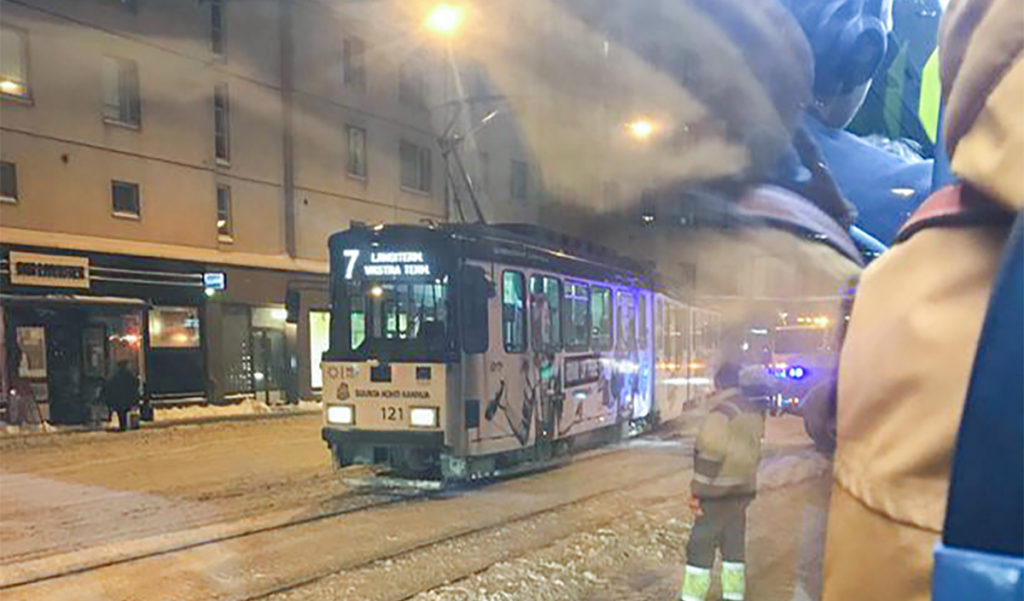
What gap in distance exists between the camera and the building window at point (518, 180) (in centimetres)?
1259

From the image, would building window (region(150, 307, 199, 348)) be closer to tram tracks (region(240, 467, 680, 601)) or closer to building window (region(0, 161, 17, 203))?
building window (region(0, 161, 17, 203))

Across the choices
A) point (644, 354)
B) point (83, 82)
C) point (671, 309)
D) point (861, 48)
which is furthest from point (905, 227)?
point (83, 82)

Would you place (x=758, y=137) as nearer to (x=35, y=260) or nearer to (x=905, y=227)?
(x=905, y=227)

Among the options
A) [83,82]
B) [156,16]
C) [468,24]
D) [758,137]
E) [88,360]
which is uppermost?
[156,16]

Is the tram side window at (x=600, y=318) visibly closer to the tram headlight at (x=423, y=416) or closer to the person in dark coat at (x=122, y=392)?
the tram headlight at (x=423, y=416)

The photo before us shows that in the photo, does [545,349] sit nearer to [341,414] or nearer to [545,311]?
[545,311]

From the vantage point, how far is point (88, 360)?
15.2 metres

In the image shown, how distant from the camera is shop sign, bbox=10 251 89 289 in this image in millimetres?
14164

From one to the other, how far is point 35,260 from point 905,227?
16348mm

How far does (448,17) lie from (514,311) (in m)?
3.84

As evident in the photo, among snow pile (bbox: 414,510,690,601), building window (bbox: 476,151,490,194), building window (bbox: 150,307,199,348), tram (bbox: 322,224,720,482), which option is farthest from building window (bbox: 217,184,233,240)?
snow pile (bbox: 414,510,690,601)

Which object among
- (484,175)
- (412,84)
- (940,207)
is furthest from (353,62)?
(940,207)

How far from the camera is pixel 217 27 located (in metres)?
16.9

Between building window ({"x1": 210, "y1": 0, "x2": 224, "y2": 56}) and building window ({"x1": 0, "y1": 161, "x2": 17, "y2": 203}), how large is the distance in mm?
4704
